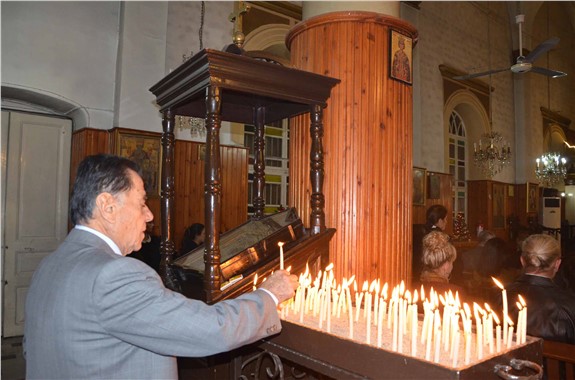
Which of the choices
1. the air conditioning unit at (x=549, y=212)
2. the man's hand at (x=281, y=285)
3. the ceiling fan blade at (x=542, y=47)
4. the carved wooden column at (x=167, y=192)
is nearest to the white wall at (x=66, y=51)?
the carved wooden column at (x=167, y=192)

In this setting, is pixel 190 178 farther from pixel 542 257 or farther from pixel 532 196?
pixel 532 196

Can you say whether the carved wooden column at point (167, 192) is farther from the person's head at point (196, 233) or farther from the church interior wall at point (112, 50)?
the church interior wall at point (112, 50)

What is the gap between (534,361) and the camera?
1.89m

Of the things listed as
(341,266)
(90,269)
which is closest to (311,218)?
(341,266)

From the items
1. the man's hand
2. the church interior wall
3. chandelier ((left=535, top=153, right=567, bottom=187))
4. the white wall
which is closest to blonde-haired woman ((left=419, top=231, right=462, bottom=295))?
the man's hand

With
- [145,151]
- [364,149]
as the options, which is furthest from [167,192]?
[145,151]

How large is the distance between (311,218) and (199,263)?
0.83 metres

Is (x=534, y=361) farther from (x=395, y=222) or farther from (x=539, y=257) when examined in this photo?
(x=395, y=222)

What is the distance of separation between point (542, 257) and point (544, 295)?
262 millimetres

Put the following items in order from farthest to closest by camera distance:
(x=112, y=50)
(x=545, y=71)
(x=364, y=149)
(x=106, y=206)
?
(x=545, y=71)
(x=112, y=50)
(x=364, y=149)
(x=106, y=206)

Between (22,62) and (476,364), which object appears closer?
(476,364)

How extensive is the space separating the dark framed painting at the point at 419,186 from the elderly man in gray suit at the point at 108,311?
33.7 ft

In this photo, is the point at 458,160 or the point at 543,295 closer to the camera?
the point at 543,295

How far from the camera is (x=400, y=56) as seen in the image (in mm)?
3492
